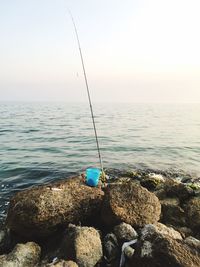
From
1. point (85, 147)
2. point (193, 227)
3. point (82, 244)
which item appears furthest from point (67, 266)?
point (85, 147)

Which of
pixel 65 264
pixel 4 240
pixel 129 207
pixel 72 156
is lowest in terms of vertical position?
pixel 72 156

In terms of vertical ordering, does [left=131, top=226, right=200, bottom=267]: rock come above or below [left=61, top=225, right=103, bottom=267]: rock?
above

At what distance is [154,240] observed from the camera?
3902 mm

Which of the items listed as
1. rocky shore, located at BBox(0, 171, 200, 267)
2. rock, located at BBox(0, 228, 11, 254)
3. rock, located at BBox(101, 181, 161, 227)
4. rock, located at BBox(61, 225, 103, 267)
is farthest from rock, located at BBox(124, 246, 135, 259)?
rock, located at BBox(0, 228, 11, 254)

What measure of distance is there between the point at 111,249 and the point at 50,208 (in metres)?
1.33

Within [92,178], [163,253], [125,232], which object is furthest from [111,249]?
[92,178]

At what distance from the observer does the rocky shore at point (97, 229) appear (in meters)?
3.88

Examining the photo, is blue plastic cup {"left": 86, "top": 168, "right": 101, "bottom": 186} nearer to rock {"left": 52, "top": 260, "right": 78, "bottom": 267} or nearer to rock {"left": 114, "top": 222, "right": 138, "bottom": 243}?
rock {"left": 114, "top": 222, "right": 138, "bottom": 243}

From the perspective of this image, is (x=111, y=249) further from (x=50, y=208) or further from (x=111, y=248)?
(x=50, y=208)

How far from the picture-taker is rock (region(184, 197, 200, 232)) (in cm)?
573

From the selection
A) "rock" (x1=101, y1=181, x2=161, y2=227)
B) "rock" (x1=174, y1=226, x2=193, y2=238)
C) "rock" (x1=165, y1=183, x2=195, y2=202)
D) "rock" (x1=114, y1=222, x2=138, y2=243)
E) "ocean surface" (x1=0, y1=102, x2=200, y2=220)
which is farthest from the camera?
"ocean surface" (x1=0, y1=102, x2=200, y2=220)

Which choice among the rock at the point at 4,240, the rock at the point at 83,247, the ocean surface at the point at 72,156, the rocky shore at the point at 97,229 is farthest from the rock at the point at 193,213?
the ocean surface at the point at 72,156

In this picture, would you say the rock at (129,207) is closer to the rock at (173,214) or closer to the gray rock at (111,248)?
the gray rock at (111,248)

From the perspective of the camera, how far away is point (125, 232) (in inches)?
194
